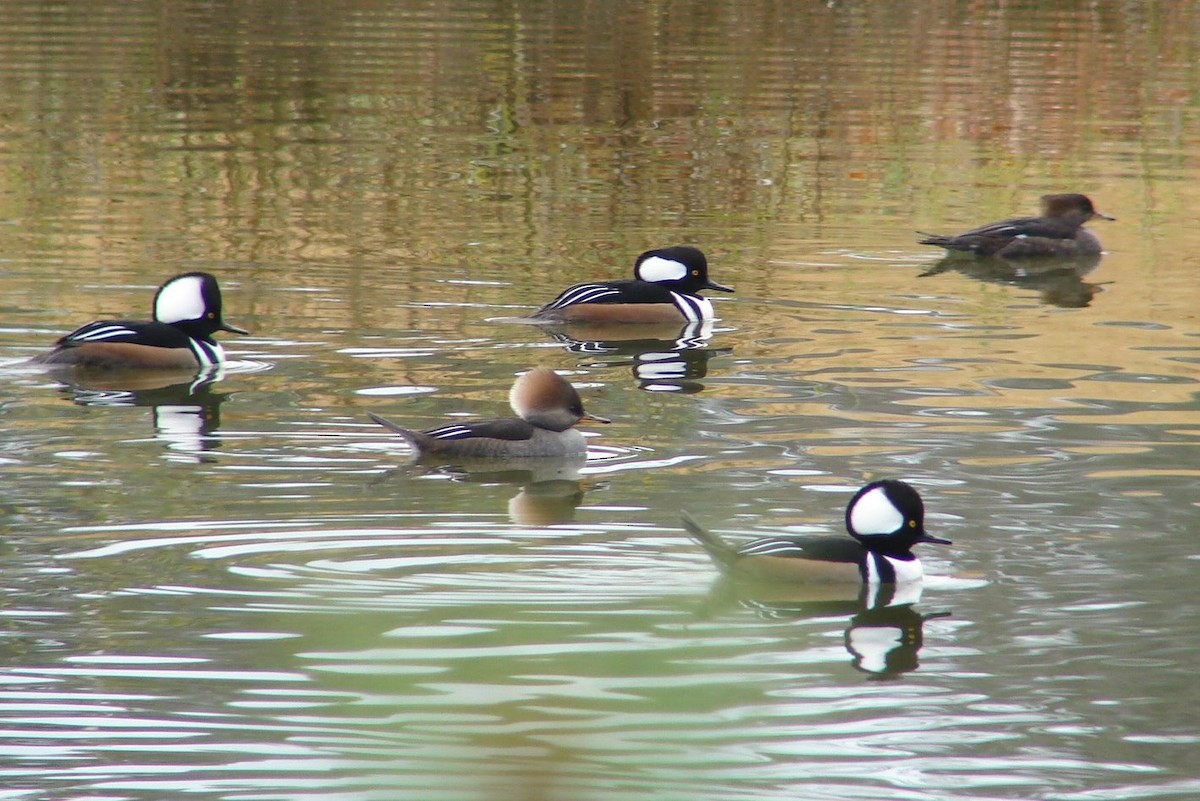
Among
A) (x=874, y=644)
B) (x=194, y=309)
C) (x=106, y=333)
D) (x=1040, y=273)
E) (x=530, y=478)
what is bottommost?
(x=874, y=644)

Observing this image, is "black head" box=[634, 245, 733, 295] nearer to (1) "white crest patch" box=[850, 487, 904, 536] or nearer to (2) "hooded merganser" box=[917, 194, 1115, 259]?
(2) "hooded merganser" box=[917, 194, 1115, 259]

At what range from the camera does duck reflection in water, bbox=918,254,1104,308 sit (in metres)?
15.2

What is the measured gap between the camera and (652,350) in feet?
42.8

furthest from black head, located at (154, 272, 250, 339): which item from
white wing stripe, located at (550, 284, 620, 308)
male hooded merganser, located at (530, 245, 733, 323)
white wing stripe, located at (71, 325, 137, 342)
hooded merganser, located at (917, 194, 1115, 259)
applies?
hooded merganser, located at (917, 194, 1115, 259)

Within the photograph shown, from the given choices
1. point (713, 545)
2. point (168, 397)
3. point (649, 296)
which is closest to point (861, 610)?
point (713, 545)

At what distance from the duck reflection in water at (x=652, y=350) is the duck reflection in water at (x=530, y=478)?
2013mm

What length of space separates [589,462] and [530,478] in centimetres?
38

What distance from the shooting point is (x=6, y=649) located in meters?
6.47

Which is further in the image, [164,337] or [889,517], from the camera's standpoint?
[164,337]

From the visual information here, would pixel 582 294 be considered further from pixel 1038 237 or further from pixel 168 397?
pixel 1038 237

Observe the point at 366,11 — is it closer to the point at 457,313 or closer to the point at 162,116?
the point at 162,116

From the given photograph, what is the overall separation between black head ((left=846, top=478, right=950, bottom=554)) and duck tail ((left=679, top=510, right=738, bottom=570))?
22.9 inches

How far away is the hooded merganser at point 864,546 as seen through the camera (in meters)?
7.30

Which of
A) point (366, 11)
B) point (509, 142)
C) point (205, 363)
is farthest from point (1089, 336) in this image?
point (366, 11)
